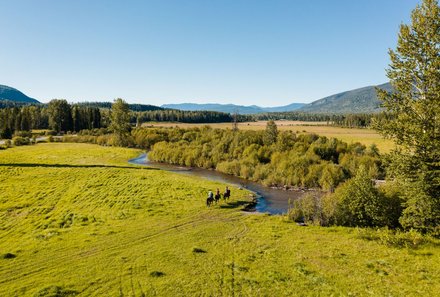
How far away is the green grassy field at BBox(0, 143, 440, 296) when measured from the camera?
1938cm

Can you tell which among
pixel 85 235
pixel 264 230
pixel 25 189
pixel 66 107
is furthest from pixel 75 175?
pixel 66 107

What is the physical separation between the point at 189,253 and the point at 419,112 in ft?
71.3

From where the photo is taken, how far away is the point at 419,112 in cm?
2359

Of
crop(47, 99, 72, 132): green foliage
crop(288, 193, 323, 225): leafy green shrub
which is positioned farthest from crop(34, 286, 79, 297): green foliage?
crop(47, 99, 72, 132): green foliage

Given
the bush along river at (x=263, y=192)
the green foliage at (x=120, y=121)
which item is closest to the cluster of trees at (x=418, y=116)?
the bush along river at (x=263, y=192)

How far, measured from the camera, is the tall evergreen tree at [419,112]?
23.0m

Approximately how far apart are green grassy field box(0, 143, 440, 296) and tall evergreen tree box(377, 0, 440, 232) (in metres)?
4.39

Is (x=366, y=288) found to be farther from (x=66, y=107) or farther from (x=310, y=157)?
(x=66, y=107)

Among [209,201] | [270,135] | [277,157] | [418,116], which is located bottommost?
[209,201]

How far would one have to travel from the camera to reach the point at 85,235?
29.4 m

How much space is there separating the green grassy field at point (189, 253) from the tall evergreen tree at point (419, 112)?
173 inches

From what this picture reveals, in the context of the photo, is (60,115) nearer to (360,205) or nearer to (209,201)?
(209,201)

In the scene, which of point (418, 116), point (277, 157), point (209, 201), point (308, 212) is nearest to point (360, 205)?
point (308, 212)

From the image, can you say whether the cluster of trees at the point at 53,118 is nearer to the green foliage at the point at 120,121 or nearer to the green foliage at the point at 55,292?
the green foliage at the point at 120,121
